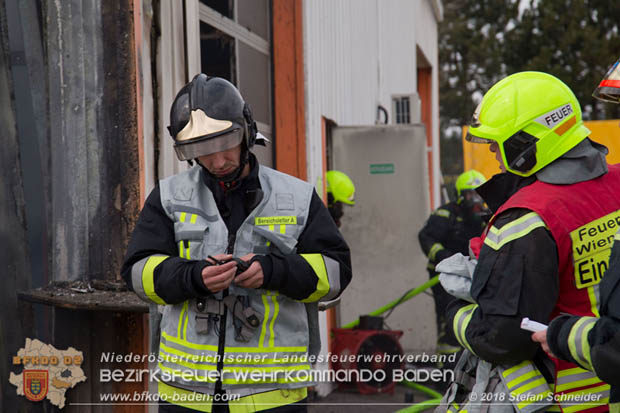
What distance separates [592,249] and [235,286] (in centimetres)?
136

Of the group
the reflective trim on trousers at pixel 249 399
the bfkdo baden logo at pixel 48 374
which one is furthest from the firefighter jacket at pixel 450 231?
the reflective trim on trousers at pixel 249 399

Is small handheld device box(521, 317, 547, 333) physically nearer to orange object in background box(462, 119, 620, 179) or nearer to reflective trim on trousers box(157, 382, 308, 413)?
reflective trim on trousers box(157, 382, 308, 413)

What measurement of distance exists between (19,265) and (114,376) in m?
0.81

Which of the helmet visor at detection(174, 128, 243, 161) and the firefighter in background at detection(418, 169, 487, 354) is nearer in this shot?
the helmet visor at detection(174, 128, 243, 161)

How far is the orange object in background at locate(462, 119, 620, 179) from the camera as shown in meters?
8.18

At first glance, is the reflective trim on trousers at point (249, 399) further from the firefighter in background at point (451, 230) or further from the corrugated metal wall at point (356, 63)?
the firefighter in background at point (451, 230)

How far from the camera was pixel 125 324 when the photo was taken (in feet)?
14.5

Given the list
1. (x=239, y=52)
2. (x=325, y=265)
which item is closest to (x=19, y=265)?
(x=325, y=265)

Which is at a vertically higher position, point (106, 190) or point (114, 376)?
point (106, 190)

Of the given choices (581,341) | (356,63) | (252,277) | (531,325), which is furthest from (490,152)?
(581,341)

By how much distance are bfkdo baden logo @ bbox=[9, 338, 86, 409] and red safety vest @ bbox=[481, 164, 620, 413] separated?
2.65 metres

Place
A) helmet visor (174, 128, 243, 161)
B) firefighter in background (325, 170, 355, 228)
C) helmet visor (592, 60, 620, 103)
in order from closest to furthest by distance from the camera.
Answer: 1. helmet visor (592, 60, 620, 103)
2. helmet visor (174, 128, 243, 161)
3. firefighter in background (325, 170, 355, 228)

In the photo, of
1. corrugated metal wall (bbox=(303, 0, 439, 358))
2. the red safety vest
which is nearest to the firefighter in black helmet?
the red safety vest

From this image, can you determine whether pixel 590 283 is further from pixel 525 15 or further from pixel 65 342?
pixel 525 15
